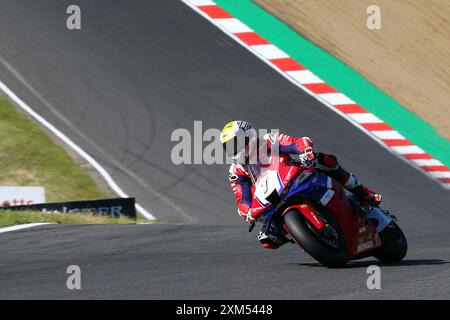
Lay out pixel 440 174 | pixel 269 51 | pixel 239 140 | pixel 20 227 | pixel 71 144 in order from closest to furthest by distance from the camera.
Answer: pixel 239 140
pixel 20 227
pixel 71 144
pixel 440 174
pixel 269 51

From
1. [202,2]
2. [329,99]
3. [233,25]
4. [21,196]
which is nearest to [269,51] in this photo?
[233,25]

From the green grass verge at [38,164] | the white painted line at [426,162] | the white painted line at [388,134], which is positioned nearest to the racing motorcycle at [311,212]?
the green grass verge at [38,164]

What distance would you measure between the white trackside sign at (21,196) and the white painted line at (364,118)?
23.6 ft

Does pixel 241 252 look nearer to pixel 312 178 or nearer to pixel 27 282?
pixel 312 178

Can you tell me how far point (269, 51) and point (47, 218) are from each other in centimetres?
963

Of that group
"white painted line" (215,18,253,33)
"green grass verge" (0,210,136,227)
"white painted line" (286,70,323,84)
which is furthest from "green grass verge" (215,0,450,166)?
"green grass verge" (0,210,136,227)

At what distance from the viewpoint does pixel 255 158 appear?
838cm

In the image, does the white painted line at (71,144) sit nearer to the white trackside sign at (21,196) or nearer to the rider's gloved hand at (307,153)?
the white trackside sign at (21,196)

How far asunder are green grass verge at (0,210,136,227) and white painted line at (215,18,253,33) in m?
8.43

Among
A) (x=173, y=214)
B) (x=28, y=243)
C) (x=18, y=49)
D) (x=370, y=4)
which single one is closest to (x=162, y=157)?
(x=173, y=214)

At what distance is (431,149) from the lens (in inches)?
757

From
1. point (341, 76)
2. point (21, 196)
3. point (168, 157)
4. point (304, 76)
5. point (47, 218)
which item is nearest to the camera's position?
point (47, 218)

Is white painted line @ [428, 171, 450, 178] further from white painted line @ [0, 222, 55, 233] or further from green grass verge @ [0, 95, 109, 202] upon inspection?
white painted line @ [0, 222, 55, 233]

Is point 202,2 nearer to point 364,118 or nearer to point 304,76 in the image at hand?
point 304,76
